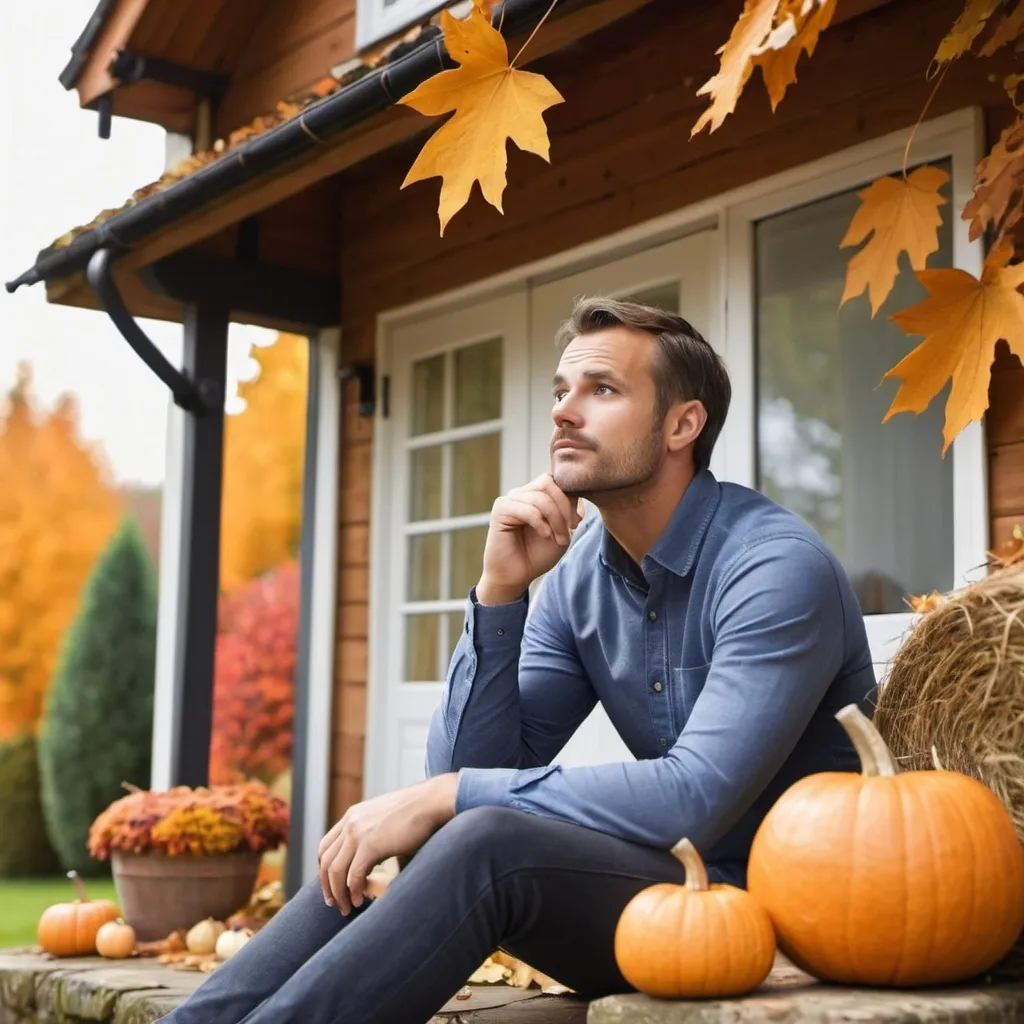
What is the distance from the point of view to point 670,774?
5.84 ft

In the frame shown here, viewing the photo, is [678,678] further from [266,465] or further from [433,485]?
[266,465]

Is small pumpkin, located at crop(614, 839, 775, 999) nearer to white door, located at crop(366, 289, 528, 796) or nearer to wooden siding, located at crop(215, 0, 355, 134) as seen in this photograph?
white door, located at crop(366, 289, 528, 796)

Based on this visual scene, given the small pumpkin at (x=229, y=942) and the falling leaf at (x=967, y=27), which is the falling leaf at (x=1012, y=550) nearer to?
the falling leaf at (x=967, y=27)

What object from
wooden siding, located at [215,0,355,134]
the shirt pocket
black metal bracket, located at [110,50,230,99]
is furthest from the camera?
black metal bracket, located at [110,50,230,99]

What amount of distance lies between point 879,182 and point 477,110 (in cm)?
96

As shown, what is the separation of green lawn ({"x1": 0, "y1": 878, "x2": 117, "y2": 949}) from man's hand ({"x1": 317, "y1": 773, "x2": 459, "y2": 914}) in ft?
25.8

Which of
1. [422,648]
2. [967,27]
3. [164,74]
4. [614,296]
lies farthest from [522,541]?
[164,74]

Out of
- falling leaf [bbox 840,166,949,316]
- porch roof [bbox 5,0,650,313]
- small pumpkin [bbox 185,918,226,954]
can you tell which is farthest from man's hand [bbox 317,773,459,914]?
small pumpkin [bbox 185,918,226,954]

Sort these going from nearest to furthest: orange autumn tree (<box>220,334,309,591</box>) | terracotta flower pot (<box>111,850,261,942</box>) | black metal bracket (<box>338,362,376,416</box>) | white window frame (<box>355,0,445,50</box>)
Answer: terracotta flower pot (<box>111,850,261,942</box>)
white window frame (<box>355,0,445,50</box>)
black metal bracket (<box>338,362,376,416</box>)
orange autumn tree (<box>220,334,309,591</box>)

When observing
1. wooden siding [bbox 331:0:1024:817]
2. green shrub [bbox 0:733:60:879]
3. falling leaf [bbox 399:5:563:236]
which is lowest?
green shrub [bbox 0:733:60:879]

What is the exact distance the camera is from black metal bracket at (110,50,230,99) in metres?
5.26

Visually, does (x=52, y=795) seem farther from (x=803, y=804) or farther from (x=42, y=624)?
(x=803, y=804)

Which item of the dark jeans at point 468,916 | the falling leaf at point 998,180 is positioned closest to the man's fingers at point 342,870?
the dark jeans at point 468,916

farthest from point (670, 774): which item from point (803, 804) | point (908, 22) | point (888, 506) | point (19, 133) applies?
point (19, 133)
